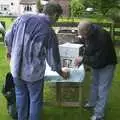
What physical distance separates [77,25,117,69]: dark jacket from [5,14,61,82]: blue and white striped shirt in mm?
778

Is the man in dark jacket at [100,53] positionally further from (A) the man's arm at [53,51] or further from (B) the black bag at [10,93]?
(B) the black bag at [10,93]

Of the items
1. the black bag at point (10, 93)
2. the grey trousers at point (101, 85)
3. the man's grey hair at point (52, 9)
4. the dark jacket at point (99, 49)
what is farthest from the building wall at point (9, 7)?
the man's grey hair at point (52, 9)

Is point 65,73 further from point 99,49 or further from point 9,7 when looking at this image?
point 9,7

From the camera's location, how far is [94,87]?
227 inches

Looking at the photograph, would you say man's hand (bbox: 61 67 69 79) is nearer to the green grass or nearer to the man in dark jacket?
the man in dark jacket

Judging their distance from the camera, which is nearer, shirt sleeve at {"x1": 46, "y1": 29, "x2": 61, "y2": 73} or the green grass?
shirt sleeve at {"x1": 46, "y1": 29, "x2": 61, "y2": 73}

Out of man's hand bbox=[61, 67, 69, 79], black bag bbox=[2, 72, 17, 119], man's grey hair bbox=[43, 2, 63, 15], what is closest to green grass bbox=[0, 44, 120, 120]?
black bag bbox=[2, 72, 17, 119]

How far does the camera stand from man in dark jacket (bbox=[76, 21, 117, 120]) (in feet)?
16.8

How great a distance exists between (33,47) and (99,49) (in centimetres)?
109

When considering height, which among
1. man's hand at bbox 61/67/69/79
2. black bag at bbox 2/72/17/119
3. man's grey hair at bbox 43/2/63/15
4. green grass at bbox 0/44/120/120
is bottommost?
green grass at bbox 0/44/120/120

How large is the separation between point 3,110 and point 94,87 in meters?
1.54

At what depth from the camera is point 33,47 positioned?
4457 mm

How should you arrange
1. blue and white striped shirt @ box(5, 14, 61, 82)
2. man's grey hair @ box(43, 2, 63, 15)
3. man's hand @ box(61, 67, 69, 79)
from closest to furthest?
blue and white striped shirt @ box(5, 14, 61, 82) → man's grey hair @ box(43, 2, 63, 15) → man's hand @ box(61, 67, 69, 79)

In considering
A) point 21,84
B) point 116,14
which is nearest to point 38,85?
point 21,84
